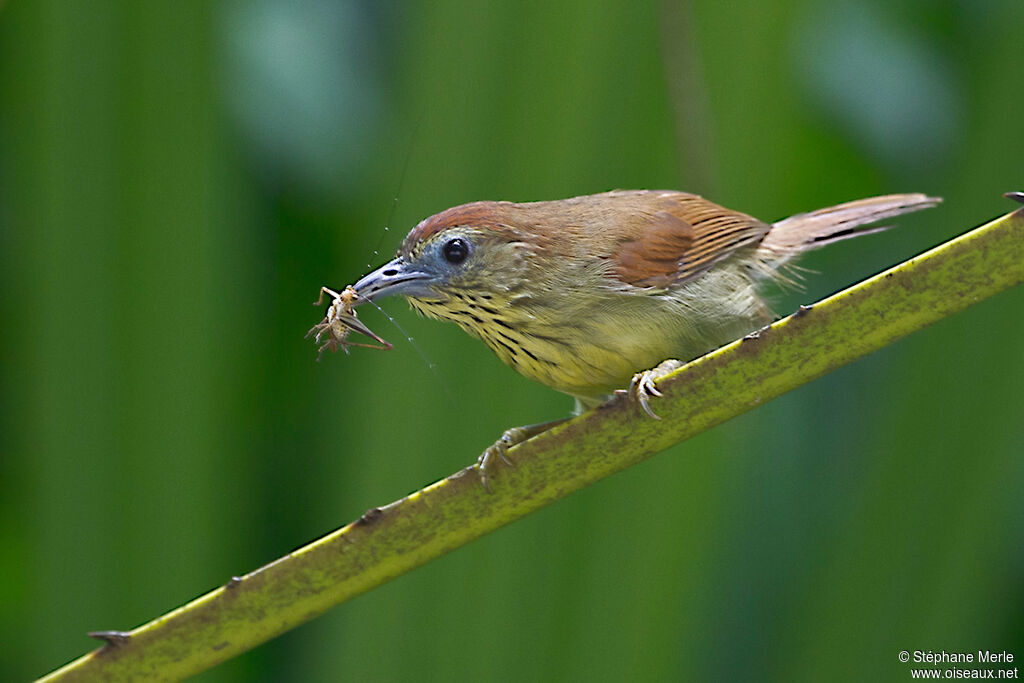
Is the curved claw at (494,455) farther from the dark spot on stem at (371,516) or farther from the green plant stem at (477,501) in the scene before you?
the dark spot on stem at (371,516)

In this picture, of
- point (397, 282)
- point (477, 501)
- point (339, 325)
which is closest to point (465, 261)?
point (397, 282)

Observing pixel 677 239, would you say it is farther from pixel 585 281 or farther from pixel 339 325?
pixel 339 325

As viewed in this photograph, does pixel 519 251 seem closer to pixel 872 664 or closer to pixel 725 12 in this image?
pixel 725 12

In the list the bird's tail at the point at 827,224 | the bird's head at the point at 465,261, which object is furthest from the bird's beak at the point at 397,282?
the bird's tail at the point at 827,224

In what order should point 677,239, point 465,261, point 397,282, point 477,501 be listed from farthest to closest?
point 677,239
point 465,261
point 397,282
point 477,501

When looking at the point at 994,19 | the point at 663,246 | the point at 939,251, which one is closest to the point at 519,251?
the point at 663,246

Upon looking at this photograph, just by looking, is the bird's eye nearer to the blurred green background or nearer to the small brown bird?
the small brown bird
